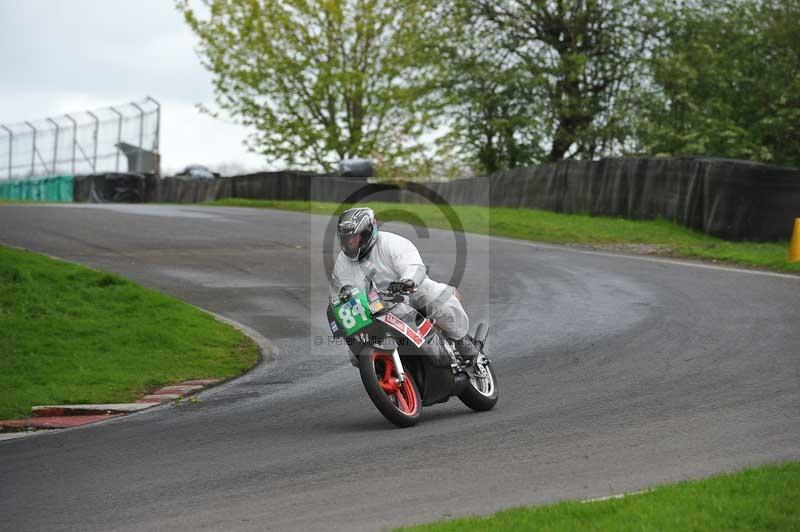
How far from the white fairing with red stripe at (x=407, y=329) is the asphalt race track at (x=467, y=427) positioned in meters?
0.70

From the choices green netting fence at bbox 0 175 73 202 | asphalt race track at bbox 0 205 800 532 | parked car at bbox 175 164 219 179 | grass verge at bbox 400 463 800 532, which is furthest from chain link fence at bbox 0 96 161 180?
grass verge at bbox 400 463 800 532

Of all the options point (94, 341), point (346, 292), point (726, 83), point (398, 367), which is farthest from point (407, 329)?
point (726, 83)

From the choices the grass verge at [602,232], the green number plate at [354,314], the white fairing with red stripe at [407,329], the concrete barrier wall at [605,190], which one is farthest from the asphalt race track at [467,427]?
the concrete barrier wall at [605,190]

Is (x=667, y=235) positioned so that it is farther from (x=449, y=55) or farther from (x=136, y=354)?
(x=449, y=55)

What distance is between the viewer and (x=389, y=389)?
914 cm

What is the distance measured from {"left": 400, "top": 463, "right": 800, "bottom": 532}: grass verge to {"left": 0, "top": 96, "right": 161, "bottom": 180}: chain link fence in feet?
127

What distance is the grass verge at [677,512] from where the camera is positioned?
18.9 ft

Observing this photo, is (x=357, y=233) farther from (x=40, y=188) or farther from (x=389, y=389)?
(x=40, y=188)

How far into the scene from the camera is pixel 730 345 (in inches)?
501

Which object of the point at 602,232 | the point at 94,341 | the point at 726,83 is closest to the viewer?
the point at 94,341

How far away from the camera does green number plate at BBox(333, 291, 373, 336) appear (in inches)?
352

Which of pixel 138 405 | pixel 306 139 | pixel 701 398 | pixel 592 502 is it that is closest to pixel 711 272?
pixel 701 398

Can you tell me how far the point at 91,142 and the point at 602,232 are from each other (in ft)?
79.5

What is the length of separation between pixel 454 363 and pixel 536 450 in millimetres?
1838
